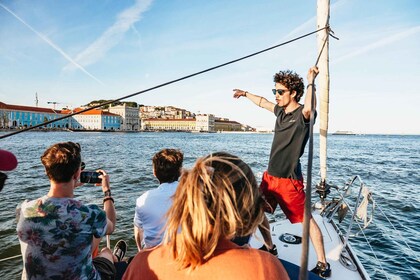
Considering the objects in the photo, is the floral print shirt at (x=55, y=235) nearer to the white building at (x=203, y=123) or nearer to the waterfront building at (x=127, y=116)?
the waterfront building at (x=127, y=116)

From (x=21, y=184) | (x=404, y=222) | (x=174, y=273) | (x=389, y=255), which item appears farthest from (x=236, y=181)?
(x=21, y=184)

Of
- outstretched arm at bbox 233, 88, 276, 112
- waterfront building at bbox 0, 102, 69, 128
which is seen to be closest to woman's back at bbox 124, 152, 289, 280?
outstretched arm at bbox 233, 88, 276, 112

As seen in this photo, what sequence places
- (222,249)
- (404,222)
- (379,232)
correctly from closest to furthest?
(222,249) → (379,232) → (404,222)

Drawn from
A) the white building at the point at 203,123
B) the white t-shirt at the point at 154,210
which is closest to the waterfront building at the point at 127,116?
the white building at the point at 203,123

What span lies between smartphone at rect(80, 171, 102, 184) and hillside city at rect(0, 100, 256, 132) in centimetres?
11110

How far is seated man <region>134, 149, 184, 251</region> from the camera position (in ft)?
8.57

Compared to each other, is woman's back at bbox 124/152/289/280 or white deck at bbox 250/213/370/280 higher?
woman's back at bbox 124/152/289/280

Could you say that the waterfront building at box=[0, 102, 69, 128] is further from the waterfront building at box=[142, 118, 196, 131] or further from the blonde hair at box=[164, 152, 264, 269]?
the blonde hair at box=[164, 152, 264, 269]

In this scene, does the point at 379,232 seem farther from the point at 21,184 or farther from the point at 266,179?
the point at 21,184

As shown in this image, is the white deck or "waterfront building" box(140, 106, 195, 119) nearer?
the white deck

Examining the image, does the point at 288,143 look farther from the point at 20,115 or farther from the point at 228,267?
the point at 20,115

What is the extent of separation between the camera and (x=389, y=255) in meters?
6.60

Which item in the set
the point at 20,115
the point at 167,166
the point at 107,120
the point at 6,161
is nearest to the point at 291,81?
the point at 167,166

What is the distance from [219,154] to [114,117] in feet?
450
